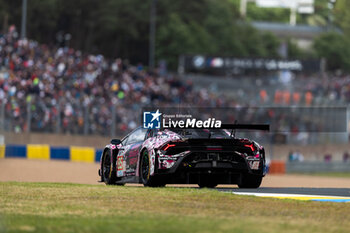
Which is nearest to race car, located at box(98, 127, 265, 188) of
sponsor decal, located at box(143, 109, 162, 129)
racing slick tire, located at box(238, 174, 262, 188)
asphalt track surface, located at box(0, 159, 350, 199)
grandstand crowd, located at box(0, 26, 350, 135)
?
racing slick tire, located at box(238, 174, 262, 188)

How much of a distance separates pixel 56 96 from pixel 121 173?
1742cm

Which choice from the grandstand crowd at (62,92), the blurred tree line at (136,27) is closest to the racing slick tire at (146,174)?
the grandstand crowd at (62,92)

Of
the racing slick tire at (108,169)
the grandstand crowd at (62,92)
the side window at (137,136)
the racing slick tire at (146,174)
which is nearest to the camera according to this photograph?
the racing slick tire at (146,174)

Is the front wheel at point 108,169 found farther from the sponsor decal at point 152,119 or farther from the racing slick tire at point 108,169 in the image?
the sponsor decal at point 152,119

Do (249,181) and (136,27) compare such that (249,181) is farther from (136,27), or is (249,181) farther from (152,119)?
(136,27)

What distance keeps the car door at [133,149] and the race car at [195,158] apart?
0.11ft

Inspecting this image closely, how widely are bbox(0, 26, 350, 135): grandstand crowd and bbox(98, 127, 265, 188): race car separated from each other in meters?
17.4

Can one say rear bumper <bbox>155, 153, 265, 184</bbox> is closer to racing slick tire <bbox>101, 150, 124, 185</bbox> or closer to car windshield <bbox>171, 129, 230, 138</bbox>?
car windshield <bbox>171, 129, 230, 138</bbox>

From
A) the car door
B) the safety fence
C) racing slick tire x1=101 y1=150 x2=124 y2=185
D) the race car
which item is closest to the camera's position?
the race car

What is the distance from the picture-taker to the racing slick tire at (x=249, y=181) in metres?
14.1

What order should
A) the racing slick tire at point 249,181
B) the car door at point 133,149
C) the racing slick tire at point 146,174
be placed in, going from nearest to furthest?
the racing slick tire at point 146,174, the racing slick tire at point 249,181, the car door at point 133,149

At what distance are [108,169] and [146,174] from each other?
1.87 m

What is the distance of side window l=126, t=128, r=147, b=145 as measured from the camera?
47.8 ft

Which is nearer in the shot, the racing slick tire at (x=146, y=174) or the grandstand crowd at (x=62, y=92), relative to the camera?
the racing slick tire at (x=146, y=174)
